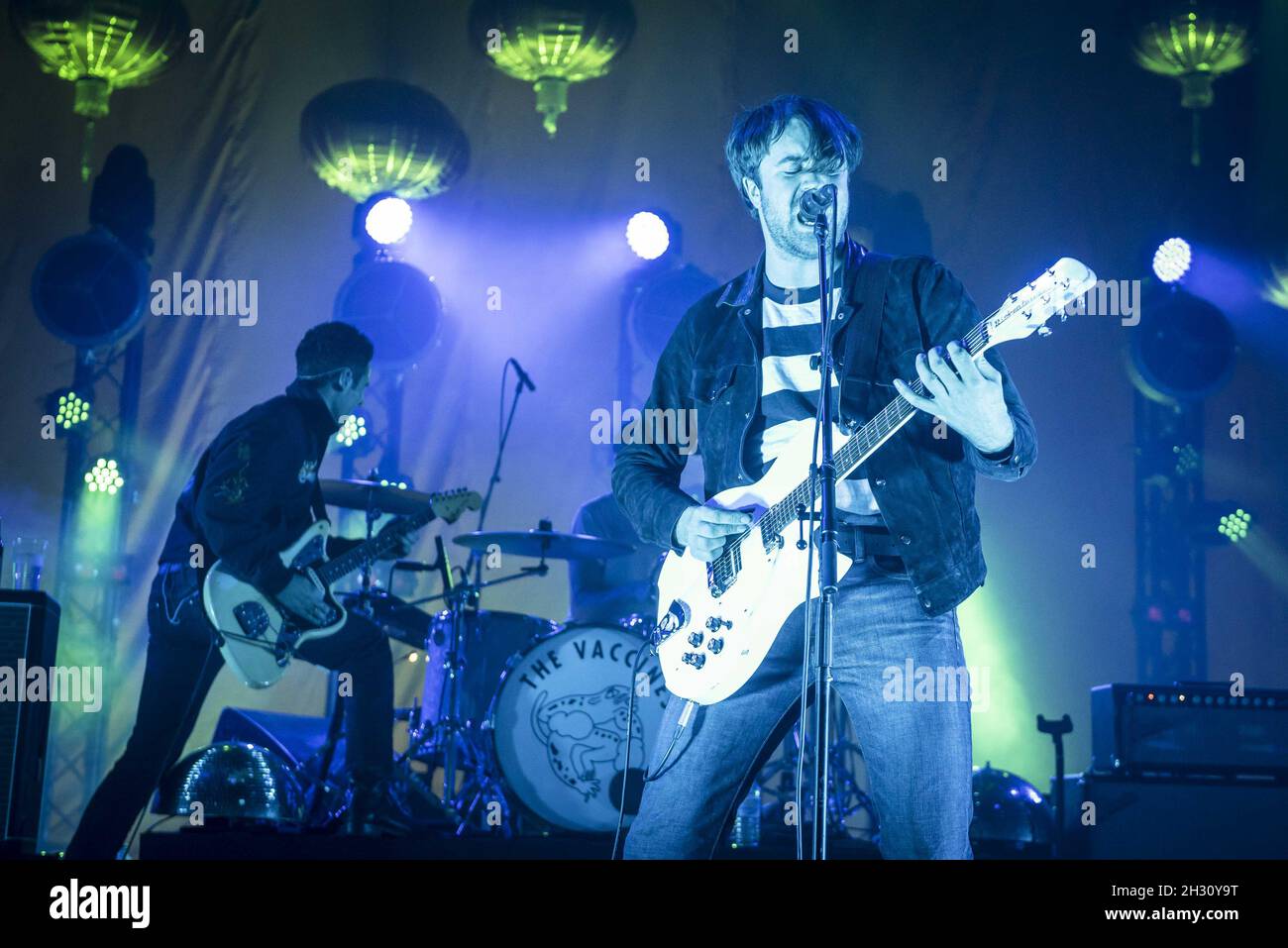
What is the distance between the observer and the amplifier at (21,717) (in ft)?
15.4

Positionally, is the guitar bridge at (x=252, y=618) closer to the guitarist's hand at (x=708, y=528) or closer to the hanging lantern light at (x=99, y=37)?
the guitarist's hand at (x=708, y=528)

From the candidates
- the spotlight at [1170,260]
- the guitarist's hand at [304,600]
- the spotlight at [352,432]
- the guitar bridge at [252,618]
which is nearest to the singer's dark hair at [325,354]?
the guitarist's hand at [304,600]

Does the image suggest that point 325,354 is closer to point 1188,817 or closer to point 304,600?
point 304,600

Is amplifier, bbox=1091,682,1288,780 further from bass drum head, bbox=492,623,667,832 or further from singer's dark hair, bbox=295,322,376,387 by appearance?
singer's dark hair, bbox=295,322,376,387

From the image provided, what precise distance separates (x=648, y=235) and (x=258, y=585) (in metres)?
3.42

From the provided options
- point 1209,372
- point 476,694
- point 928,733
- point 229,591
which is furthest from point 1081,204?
point 928,733

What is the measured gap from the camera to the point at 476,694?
21.2 feet

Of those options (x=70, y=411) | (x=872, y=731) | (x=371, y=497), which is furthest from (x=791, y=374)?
(x=70, y=411)

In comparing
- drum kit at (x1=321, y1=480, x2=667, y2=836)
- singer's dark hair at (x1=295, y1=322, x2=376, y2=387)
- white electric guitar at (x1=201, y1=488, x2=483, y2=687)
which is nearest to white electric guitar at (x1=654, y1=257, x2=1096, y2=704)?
drum kit at (x1=321, y1=480, x2=667, y2=836)

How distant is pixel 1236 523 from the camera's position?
308 inches

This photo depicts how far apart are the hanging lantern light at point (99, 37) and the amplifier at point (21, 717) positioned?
12.2ft

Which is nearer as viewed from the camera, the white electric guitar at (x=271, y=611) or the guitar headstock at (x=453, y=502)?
the white electric guitar at (x=271, y=611)

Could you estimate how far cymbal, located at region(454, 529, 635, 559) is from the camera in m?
6.32
